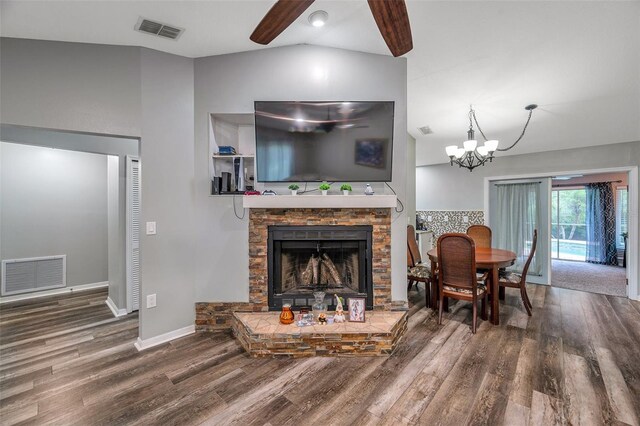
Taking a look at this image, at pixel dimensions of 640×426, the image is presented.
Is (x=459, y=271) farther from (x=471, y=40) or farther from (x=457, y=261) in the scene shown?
(x=471, y=40)

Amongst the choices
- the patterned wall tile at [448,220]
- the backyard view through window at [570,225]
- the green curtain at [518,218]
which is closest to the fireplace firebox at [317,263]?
the patterned wall tile at [448,220]

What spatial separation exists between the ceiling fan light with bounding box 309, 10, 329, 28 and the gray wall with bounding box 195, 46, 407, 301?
0.46 meters

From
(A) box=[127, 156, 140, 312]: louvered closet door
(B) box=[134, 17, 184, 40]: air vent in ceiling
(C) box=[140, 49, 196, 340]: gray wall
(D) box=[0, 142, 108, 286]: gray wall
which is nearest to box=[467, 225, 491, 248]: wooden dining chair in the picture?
(C) box=[140, 49, 196, 340]: gray wall

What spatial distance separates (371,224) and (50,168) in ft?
16.2

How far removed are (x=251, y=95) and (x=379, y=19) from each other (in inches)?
71.4

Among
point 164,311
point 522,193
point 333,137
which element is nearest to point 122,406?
point 164,311

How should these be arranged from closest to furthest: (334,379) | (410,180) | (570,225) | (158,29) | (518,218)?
(334,379)
(158,29)
(410,180)
(518,218)
(570,225)

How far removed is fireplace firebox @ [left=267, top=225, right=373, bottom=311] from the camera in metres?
2.82

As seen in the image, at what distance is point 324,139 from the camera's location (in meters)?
2.75

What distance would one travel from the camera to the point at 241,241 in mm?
2854

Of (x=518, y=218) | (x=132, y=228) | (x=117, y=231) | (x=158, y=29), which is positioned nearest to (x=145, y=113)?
(x=158, y=29)

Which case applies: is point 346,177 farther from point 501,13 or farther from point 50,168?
point 50,168

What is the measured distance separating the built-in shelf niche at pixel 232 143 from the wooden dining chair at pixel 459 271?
229 centimetres

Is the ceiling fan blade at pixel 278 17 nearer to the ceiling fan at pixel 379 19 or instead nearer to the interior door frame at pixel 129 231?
the ceiling fan at pixel 379 19
